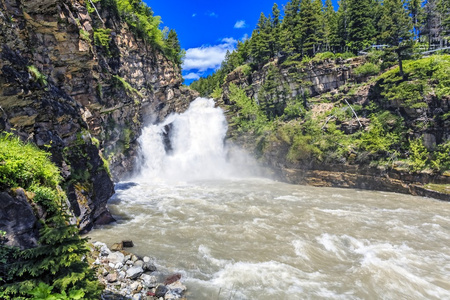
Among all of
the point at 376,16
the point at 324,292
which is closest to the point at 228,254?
the point at 324,292

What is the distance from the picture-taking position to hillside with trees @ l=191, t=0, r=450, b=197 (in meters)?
22.4

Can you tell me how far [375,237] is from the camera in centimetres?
1217

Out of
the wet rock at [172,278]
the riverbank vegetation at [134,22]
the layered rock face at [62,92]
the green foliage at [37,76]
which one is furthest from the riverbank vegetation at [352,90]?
the green foliage at [37,76]

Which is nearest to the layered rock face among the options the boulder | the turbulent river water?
the turbulent river water

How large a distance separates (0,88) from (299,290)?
12.1 meters

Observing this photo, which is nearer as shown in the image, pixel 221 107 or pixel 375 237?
pixel 375 237

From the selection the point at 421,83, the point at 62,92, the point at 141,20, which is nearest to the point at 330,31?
the point at 421,83

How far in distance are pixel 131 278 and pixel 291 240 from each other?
739 centimetres

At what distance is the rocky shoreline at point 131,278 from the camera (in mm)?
6984

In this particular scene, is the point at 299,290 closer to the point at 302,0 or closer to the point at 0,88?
the point at 0,88

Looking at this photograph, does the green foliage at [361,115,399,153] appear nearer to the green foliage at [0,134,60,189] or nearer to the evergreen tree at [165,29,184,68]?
the green foliage at [0,134,60,189]

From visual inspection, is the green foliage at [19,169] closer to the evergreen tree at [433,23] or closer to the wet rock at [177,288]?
the wet rock at [177,288]

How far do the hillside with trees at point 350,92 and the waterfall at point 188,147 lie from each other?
11.2 ft

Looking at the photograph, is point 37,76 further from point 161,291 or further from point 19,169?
point 161,291
